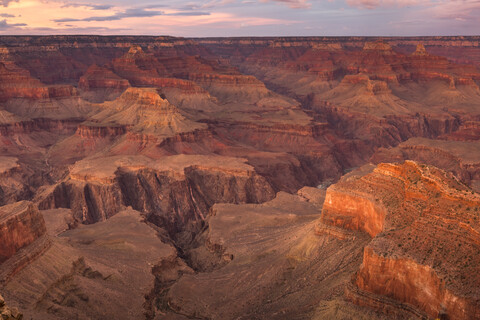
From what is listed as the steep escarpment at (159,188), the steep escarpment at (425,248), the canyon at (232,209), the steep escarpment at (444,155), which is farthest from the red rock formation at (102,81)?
the steep escarpment at (425,248)

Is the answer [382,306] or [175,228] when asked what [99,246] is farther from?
[382,306]

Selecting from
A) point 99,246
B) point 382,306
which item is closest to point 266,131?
point 99,246

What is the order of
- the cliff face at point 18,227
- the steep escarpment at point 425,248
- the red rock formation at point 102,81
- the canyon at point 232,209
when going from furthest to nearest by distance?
the red rock formation at point 102,81 < the cliff face at point 18,227 < the canyon at point 232,209 < the steep escarpment at point 425,248

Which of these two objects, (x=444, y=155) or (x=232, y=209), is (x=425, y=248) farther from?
(x=444, y=155)

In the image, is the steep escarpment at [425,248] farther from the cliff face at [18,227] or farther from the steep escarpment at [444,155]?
the steep escarpment at [444,155]

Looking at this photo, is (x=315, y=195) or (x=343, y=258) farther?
(x=315, y=195)

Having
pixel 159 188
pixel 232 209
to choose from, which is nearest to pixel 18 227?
pixel 232 209

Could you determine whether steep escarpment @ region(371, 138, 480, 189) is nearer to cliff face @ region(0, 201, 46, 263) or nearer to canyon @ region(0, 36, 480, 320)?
canyon @ region(0, 36, 480, 320)
